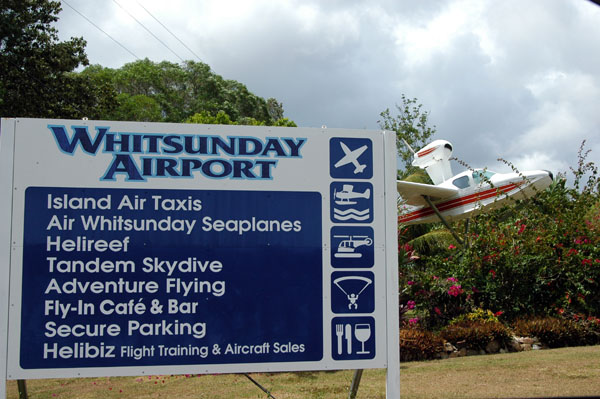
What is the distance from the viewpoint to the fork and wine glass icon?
15.2ft

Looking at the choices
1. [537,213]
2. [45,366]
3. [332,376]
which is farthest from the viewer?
[537,213]

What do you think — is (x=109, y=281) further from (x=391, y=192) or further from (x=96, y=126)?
(x=391, y=192)

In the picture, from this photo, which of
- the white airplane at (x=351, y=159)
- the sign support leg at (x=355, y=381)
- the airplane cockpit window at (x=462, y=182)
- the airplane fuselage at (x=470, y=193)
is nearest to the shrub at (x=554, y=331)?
the sign support leg at (x=355, y=381)

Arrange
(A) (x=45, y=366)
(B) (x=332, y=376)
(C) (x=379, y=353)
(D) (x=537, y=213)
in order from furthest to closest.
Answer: (D) (x=537, y=213) < (B) (x=332, y=376) < (C) (x=379, y=353) < (A) (x=45, y=366)

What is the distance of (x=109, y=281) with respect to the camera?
14.7 feet

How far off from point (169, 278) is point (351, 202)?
1513 mm

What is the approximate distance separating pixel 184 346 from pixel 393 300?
1.63 m

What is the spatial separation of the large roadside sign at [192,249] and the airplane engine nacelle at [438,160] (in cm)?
2001

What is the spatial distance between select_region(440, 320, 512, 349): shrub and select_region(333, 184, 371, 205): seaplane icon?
7154mm

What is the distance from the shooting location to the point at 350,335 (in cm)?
465

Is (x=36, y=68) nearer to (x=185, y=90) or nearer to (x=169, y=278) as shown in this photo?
(x=169, y=278)

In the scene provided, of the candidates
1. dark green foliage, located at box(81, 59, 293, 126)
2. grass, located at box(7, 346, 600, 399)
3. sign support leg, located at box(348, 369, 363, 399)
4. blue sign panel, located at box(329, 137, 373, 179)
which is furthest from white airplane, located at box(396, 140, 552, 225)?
dark green foliage, located at box(81, 59, 293, 126)

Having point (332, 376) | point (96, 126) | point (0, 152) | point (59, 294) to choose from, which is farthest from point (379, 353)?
point (332, 376)

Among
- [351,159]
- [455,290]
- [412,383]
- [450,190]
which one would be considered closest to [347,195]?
[351,159]
